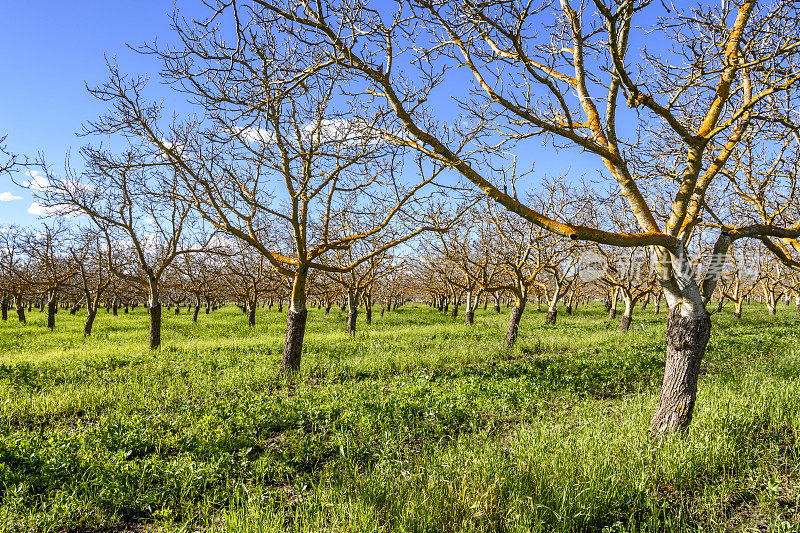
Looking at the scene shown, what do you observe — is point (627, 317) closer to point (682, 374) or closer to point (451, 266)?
→ point (451, 266)

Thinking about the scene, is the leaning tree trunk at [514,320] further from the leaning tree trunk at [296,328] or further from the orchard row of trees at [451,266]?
the leaning tree trunk at [296,328]

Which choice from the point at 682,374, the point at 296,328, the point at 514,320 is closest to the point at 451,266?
the point at 514,320

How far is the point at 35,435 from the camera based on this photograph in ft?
16.9

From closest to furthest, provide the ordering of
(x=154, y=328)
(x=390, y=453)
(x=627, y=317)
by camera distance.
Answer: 1. (x=390, y=453)
2. (x=154, y=328)
3. (x=627, y=317)

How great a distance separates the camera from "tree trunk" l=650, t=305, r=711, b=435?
5.01 meters

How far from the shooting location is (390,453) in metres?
4.61

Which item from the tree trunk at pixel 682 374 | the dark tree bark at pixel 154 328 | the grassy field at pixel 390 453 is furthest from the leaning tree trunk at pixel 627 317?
the dark tree bark at pixel 154 328

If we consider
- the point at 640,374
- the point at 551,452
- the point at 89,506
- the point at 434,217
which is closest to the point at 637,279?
the point at 640,374

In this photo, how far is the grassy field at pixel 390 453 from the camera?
3.32 meters

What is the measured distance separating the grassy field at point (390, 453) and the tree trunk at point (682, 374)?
207 mm

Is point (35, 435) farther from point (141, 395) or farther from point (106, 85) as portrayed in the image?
point (106, 85)

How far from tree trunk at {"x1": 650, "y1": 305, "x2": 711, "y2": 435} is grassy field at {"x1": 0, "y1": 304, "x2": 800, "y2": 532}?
21 centimetres

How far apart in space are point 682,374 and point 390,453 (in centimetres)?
427

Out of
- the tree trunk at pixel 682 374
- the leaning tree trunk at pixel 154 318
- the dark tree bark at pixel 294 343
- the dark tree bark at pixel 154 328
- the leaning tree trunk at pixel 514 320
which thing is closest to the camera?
the tree trunk at pixel 682 374
